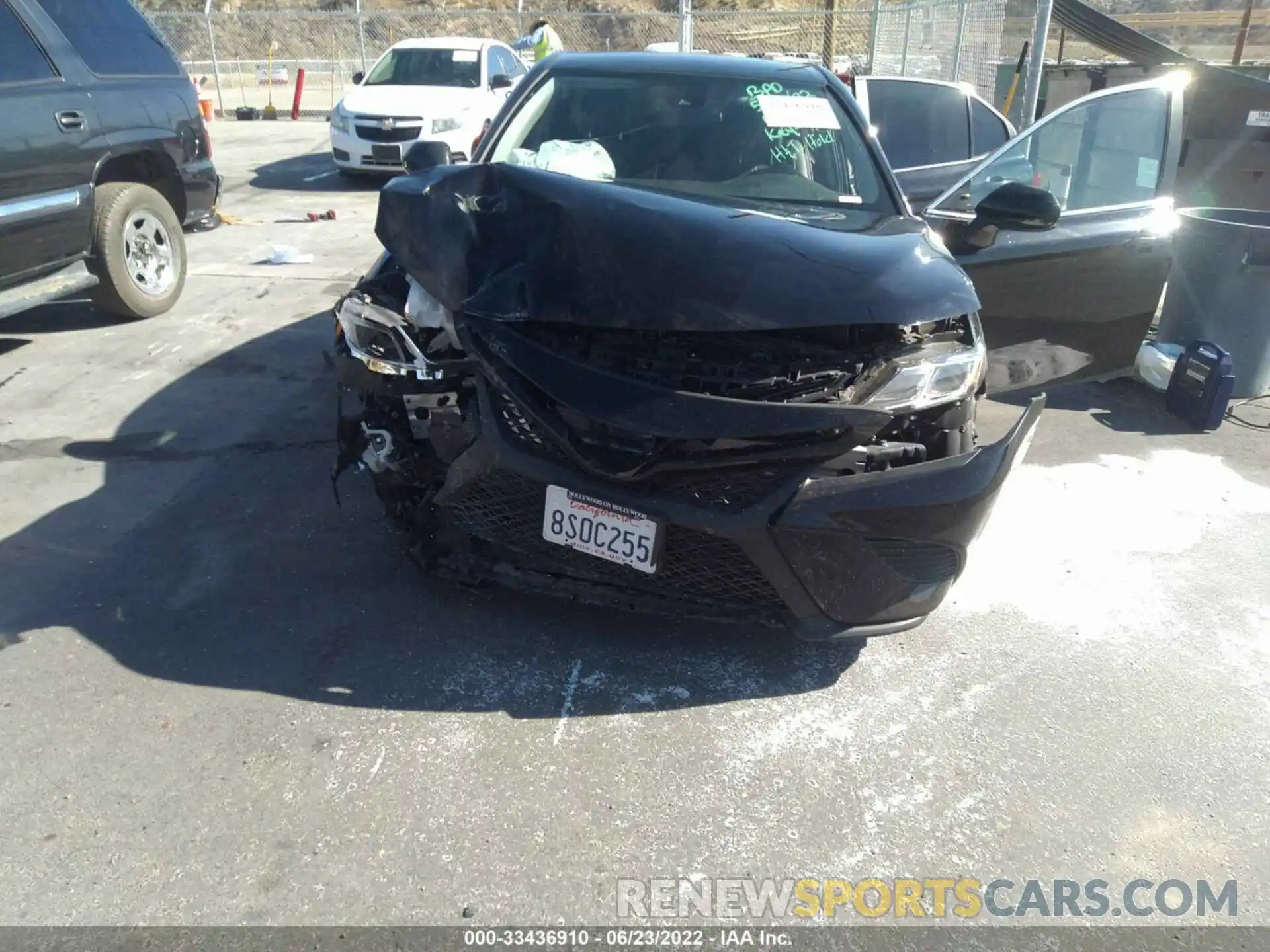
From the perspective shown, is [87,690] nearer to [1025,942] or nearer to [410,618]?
[410,618]

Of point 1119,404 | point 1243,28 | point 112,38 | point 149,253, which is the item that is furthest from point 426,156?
point 1243,28

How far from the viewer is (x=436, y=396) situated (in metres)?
3.11

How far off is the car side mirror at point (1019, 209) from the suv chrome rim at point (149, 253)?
5333 mm

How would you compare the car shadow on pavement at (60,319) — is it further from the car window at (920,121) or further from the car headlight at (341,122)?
the car headlight at (341,122)

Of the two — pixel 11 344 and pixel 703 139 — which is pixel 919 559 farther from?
pixel 11 344

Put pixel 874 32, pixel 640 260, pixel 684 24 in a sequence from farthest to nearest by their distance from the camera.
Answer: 1. pixel 874 32
2. pixel 684 24
3. pixel 640 260

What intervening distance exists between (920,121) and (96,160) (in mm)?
5819

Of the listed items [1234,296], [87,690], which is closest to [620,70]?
[87,690]

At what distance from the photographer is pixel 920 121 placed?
7.69 metres

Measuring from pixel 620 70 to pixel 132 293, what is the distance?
3.87 meters

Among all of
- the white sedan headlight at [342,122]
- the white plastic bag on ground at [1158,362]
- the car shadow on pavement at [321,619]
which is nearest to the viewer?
the car shadow on pavement at [321,619]

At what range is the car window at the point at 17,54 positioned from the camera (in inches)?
217

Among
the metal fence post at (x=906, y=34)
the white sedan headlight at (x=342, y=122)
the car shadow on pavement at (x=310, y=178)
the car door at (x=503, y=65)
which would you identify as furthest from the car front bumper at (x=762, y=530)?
the metal fence post at (x=906, y=34)

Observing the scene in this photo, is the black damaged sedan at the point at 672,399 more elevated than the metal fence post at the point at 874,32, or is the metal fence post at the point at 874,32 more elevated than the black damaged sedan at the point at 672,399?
the metal fence post at the point at 874,32
